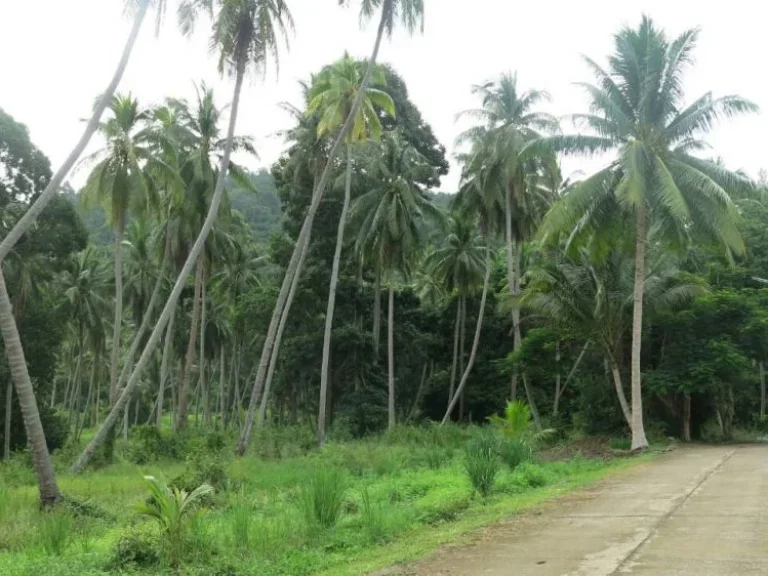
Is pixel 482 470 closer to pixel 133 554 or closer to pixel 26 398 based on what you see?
pixel 133 554

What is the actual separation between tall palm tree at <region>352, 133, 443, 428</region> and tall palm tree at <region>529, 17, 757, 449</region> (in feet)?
35.1

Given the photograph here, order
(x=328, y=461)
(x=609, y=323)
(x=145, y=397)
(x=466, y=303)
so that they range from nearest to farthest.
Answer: (x=328, y=461) < (x=609, y=323) < (x=466, y=303) < (x=145, y=397)

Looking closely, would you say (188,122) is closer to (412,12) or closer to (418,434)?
(412,12)

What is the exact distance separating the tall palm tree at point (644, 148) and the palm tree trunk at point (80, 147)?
11687 millimetres

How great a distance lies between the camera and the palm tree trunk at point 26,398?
12.6 meters

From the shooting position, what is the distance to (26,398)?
12.9 metres

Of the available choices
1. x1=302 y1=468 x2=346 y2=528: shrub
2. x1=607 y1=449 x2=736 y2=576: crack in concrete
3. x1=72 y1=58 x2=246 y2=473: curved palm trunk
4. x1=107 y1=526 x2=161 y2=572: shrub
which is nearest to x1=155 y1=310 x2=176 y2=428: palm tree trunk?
x1=72 y1=58 x2=246 y2=473: curved palm trunk

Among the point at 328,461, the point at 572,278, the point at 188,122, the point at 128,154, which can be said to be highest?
the point at 188,122

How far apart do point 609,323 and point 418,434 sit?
859 centimetres

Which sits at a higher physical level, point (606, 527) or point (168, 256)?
point (168, 256)

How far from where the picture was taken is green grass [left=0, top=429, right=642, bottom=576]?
7.46m

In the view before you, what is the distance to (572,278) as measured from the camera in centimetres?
2386

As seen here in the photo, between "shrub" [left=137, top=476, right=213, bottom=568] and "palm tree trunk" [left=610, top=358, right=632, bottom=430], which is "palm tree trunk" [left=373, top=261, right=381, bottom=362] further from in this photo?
"shrub" [left=137, top=476, right=213, bottom=568]

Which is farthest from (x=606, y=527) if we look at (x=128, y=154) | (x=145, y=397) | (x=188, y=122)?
(x=145, y=397)
